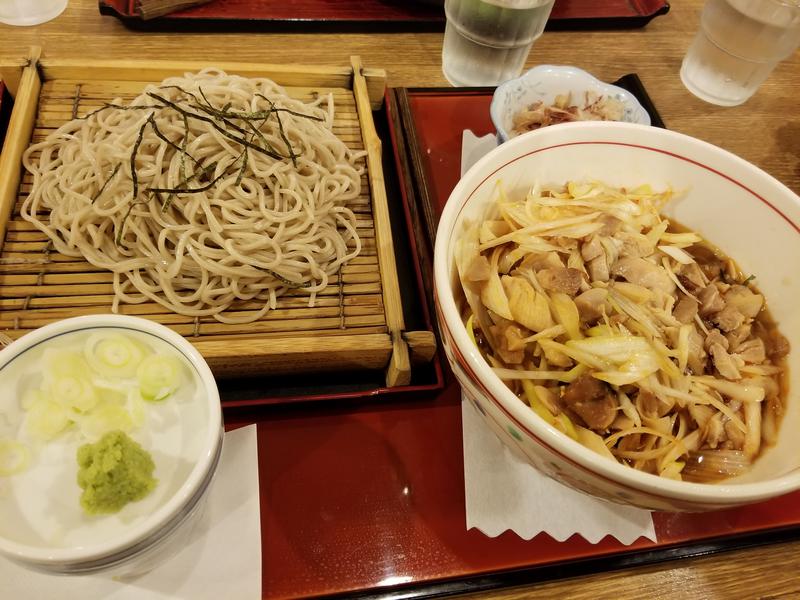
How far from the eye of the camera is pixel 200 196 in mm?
1381

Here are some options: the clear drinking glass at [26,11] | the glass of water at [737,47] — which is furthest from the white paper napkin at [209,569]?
the glass of water at [737,47]

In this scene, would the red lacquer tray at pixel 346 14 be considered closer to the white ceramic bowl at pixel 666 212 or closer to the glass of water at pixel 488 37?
the glass of water at pixel 488 37

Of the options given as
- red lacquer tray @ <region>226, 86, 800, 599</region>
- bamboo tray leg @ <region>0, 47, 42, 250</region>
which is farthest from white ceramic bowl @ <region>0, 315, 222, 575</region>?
bamboo tray leg @ <region>0, 47, 42, 250</region>

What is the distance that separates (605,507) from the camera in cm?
109

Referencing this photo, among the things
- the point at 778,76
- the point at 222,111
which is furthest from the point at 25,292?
the point at 778,76

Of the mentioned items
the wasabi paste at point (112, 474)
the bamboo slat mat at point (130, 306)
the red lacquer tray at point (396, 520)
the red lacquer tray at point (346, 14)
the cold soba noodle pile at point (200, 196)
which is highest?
the red lacquer tray at point (346, 14)

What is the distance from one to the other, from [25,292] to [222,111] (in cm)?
65

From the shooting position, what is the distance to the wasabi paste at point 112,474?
30.2 inches

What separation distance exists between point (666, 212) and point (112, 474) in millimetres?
1217

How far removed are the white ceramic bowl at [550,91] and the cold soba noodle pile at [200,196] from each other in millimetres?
482

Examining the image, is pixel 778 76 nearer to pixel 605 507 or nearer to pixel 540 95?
pixel 540 95

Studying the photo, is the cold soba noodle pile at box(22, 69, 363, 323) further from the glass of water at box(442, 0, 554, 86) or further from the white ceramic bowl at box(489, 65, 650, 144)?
the glass of water at box(442, 0, 554, 86)

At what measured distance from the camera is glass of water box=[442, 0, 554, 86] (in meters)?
1.74

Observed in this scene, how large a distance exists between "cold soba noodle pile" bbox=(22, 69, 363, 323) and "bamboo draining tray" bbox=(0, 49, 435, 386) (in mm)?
39
